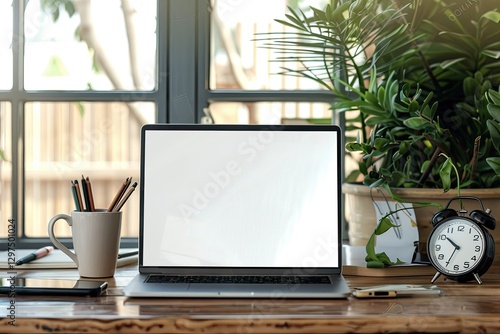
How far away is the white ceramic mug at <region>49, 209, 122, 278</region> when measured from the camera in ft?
4.11

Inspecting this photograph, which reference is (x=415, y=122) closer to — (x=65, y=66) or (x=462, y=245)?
(x=462, y=245)

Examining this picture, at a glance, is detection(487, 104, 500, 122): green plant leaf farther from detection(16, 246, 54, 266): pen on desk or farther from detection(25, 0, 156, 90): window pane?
detection(16, 246, 54, 266): pen on desk

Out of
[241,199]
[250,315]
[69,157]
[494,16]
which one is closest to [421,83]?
[494,16]

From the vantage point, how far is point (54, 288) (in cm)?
110

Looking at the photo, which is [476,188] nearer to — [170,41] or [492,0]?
[492,0]

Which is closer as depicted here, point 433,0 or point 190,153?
point 190,153

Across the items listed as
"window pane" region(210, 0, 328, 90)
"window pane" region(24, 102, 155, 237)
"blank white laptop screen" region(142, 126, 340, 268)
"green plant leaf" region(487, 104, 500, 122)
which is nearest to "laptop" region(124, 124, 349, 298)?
"blank white laptop screen" region(142, 126, 340, 268)

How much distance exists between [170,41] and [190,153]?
479mm

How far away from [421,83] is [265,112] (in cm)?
44

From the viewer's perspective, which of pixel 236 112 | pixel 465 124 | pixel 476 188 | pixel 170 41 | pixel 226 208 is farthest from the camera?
pixel 236 112


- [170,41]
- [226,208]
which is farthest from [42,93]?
[226,208]

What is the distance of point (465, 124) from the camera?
1.51 m

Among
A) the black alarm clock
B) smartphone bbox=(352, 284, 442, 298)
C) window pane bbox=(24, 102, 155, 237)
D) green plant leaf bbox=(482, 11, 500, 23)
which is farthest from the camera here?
window pane bbox=(24, 102, 155, 237)

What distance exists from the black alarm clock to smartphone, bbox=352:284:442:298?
0.37 ft
